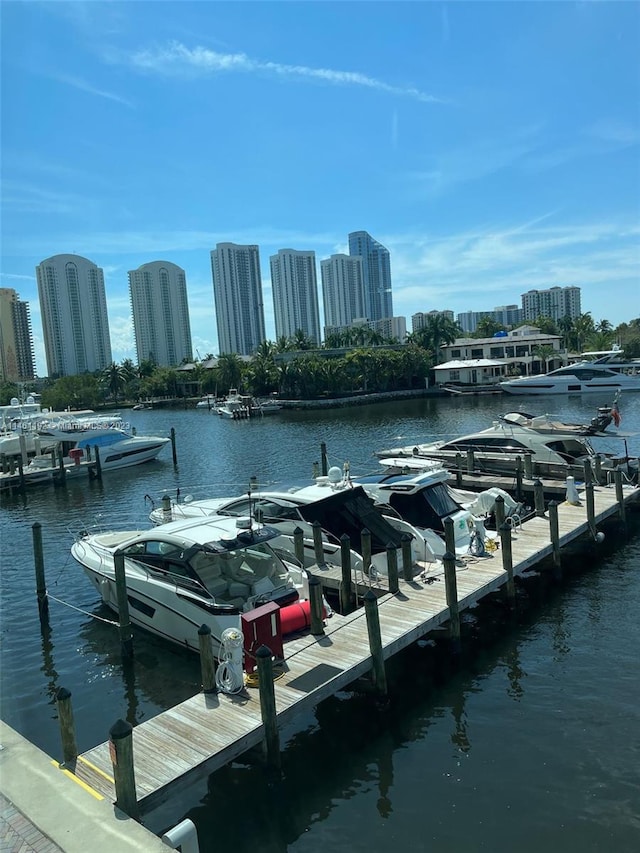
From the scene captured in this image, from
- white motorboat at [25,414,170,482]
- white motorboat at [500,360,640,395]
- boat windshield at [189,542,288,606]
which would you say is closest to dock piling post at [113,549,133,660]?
boat windshield at [189,542,288,606]

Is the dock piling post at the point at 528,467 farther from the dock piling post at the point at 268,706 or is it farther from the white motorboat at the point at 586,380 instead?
the white motorboat at the point at 586,380

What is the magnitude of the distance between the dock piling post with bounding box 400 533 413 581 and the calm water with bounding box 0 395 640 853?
1.49 m

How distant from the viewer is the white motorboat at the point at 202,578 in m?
12.4

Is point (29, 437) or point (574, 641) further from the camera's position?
point (29, 437)

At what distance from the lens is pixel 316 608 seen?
11664 millimetres

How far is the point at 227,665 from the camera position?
9.81m

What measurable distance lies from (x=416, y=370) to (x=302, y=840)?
93616 mm

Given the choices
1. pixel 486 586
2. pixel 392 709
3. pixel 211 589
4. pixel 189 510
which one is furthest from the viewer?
pixel 189 510

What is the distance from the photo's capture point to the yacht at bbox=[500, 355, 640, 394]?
81000 millimetres

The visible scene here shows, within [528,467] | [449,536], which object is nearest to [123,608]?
[449,536]

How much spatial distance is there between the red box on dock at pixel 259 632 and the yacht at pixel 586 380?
77.9 m

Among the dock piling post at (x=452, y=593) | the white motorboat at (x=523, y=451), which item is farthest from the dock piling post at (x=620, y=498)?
the dock piling post at (x=452, y=593)

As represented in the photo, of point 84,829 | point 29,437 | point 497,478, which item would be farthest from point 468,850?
point 29,437

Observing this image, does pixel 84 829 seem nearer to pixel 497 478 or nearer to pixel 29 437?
pixel 497 478
